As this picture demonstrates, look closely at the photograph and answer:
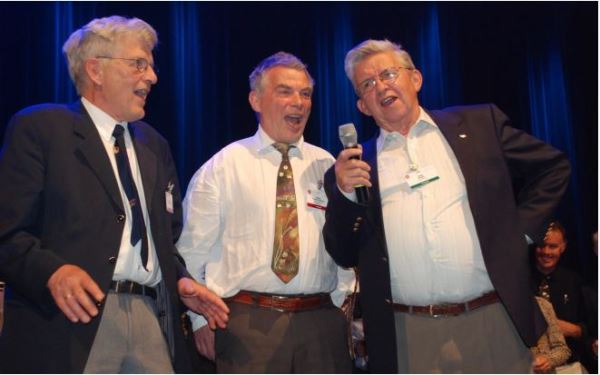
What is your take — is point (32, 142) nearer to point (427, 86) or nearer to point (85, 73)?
point (85, 73)

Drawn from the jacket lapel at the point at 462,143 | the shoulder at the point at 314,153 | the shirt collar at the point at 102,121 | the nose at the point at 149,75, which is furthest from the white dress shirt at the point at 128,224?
the jacket lapel at the point at 462,143

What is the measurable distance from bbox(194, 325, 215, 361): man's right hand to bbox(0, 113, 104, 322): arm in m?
0.87

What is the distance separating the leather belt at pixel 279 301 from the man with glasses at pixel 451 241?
0.22 meters

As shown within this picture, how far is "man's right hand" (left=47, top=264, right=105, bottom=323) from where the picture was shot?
2.02 m

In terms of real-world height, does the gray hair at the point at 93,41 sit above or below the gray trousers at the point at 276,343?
above

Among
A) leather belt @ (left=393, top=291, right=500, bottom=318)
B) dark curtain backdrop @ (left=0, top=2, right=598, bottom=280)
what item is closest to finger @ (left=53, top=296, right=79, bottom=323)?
leather belt @ (left=393, top=291, right=500, bottom=318)

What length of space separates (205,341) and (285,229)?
0.61 m

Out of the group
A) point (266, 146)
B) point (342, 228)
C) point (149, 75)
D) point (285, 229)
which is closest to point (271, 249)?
point (285, 229)

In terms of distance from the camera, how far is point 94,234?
229 cm

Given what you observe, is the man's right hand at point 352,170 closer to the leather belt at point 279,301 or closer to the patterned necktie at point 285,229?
the patterned necktie at point 285,229

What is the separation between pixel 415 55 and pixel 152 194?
438 cm

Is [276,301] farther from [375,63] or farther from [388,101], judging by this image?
[375,63]

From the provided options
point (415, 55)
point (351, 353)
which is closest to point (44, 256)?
point (351, 353)

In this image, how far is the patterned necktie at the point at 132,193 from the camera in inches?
94.2
